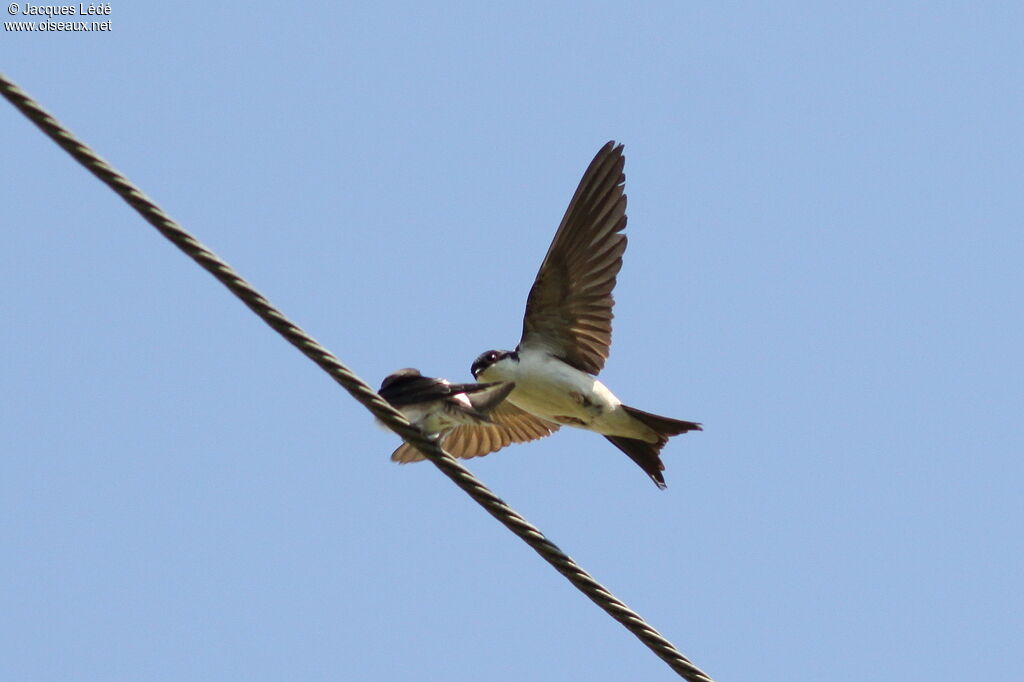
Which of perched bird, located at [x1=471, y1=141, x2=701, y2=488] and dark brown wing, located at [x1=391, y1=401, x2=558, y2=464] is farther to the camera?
dark brown wing, located at [x1=391, y1=401, x2=558, y2=464]

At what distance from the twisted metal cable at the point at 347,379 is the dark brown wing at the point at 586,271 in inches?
122

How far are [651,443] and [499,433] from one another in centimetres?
124

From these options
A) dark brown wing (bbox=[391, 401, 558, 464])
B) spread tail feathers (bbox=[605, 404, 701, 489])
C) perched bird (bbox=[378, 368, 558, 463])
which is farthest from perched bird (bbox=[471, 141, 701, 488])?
perched bird (bbox=[378, 368, 558, 463])

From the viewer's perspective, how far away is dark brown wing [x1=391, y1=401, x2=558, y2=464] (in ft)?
23.1

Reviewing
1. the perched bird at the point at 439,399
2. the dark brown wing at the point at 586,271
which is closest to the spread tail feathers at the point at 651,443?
the dark brown wing at the point at 586,271

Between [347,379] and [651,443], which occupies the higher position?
[651,443]

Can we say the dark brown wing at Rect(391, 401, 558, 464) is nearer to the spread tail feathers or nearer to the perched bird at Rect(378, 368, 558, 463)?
the spread tail feathers

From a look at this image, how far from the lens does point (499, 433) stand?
7.21 meters

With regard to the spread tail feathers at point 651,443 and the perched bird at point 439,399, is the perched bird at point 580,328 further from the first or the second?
the perched bird at point 439,399

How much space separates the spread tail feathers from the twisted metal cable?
2592 millimetres

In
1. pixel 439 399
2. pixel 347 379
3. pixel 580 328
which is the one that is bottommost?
pixel 347 379

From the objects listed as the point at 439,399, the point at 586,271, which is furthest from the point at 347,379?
the point at 586,271

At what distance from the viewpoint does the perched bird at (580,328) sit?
20.5 feet

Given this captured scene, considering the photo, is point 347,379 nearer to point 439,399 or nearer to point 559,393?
point 439,399
